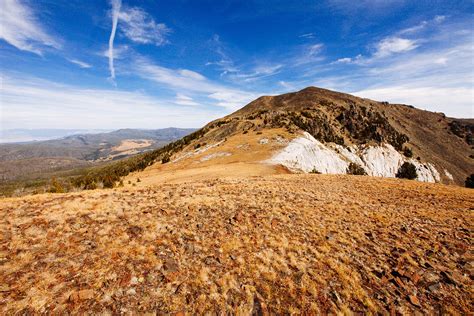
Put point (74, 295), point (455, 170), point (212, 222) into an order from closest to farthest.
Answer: point (74, 295)
point (212, 222)
point (455, 170)

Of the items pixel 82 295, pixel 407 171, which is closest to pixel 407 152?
pixel 407 171

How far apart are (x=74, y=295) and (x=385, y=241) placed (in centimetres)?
1220

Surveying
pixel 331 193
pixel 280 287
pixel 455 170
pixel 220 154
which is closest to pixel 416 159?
pixel 455 170

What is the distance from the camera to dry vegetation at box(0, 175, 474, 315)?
7.06m

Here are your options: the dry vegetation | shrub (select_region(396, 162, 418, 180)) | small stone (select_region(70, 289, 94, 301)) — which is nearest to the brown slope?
shrub (select_region(396, 162, 418, 180))

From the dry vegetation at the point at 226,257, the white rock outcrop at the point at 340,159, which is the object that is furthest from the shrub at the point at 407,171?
the dry vegetation at the point at 226,257

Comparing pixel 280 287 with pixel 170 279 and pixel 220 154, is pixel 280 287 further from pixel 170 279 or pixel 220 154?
pixel 220 154

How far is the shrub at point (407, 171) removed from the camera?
261 ft

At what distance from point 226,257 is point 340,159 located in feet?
192

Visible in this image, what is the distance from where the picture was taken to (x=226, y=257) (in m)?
9.16

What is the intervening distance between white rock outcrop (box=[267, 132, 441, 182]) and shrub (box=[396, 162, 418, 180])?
55.1 inches

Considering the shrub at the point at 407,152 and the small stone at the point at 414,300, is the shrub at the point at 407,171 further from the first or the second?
the small stone at the point at 414,300

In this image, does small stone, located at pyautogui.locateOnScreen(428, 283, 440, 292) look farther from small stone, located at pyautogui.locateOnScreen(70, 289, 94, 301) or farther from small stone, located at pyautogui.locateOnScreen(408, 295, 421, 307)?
small stone, located at pyautogui.locateOnScreen(70, 289, 94, 301)

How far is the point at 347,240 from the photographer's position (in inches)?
429
